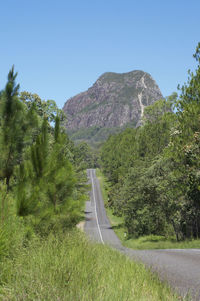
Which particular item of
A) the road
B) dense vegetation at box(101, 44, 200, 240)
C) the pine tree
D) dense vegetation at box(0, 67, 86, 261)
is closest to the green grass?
the road

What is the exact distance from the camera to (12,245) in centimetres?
682

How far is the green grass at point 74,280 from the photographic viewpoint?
4695 millimetres

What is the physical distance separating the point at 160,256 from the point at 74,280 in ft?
32.7

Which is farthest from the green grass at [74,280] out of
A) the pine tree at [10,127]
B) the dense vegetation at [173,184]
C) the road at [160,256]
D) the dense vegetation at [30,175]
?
the dense vegetation at [173,184]

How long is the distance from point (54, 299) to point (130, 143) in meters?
78.0

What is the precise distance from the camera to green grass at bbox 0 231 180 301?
15.4ft

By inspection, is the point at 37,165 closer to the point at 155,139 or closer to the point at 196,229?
the point at 196,229

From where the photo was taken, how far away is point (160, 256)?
14.4 meters

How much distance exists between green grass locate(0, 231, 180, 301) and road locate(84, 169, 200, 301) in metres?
0.71

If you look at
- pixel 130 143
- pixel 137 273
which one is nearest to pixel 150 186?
pixel 137 273

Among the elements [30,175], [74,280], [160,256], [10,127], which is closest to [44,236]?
[30,175]

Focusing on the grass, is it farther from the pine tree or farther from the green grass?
the green grass

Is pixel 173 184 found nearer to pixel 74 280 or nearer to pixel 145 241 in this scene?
pixel 145 241

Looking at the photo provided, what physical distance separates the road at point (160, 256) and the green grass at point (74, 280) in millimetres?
708
